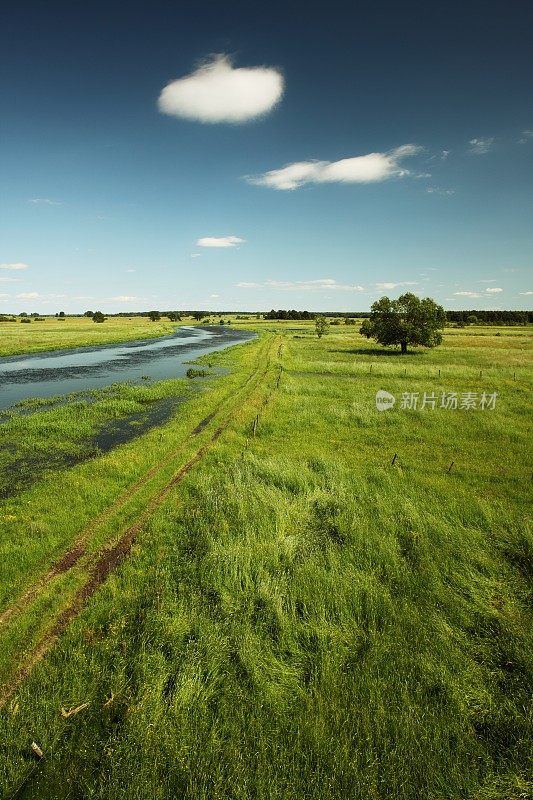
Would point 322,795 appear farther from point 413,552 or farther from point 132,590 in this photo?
point 413,552

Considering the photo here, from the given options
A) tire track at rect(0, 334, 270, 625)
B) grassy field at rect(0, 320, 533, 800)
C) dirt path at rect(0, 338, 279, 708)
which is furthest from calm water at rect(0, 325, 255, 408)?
grassy field at rect(0, 320, 533, 800)

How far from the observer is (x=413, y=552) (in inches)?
434

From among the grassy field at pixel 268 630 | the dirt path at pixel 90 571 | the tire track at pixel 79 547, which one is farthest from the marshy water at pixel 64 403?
the dirt path at pixel 90 571

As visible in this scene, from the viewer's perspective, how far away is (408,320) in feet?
216

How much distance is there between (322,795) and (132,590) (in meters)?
5.97

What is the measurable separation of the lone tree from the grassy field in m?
50.4

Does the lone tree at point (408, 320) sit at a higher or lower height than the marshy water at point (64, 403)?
higher

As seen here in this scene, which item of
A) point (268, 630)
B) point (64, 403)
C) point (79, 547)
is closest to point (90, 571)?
point (79, 547)

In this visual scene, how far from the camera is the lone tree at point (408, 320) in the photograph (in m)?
64.0

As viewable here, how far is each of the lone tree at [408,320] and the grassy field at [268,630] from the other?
50.4 m

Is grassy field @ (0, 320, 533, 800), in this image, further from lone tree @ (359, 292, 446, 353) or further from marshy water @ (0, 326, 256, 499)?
lone tree @ (359, 292, 446, 353)

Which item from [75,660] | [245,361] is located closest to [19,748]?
[75,660]

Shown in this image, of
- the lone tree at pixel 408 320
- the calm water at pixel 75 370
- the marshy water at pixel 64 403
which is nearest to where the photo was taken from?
the marshy water at pixel 64 403

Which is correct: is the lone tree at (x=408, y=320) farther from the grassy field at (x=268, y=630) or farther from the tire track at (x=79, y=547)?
the tire track at (x=79, y=547)
